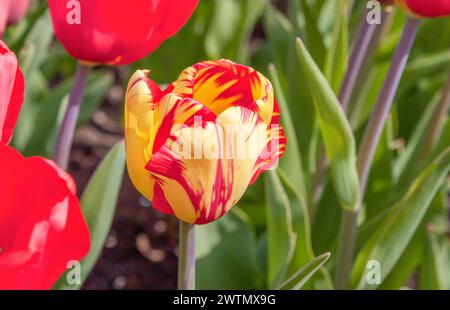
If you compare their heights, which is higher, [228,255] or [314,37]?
[314,37]

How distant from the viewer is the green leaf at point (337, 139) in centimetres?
86

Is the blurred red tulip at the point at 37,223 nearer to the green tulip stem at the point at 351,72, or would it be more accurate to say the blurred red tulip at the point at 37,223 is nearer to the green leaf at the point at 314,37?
the green tulip stem at the point at 351,72

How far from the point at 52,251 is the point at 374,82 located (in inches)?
35.4

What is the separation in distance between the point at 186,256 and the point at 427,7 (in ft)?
1.11

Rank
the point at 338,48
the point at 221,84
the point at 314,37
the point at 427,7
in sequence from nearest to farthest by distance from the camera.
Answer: the point at 221,84 → the point at 427,7 → the point at 338,48 → the point at 314,37

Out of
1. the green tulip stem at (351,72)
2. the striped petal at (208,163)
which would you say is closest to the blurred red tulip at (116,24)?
the striped petal at (208,163)

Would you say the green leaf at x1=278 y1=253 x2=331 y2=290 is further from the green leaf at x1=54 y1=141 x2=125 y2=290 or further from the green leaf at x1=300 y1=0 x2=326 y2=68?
the green leaf at x1=300 y1=0 x2=326 y2=68

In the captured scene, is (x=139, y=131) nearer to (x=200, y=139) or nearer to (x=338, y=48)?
(x=200, y=139)

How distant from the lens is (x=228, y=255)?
3.71 feet

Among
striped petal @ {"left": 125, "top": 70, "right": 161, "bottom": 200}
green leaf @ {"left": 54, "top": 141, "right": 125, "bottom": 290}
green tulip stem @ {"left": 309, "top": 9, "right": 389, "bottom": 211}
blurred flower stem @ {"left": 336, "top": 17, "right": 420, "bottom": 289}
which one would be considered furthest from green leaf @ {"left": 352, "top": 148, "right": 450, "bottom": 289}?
striped petal @ {"left": 125, "top": 70, "right": 161, "bottom": 200}

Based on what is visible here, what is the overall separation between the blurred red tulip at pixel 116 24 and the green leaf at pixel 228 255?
1.18ft

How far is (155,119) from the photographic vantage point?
62cm

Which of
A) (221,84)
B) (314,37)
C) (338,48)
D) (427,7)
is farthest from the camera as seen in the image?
(314,37)

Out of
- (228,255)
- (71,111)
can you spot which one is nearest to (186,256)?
(71,111)
